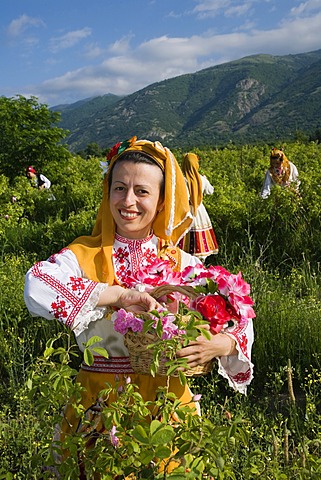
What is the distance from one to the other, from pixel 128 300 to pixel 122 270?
0.95ft

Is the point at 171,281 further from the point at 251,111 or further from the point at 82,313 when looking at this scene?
the point at 251,111

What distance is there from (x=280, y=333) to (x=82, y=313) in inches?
88.4

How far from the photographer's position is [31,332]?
3.72 m

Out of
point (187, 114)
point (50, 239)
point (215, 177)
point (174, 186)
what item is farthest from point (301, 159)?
Result: point (187, 114)

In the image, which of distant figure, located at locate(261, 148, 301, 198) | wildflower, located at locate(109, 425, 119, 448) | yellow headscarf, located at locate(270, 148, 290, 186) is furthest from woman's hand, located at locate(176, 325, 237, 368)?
yellow headscarf, located at locate(270, 148, 290, 186)

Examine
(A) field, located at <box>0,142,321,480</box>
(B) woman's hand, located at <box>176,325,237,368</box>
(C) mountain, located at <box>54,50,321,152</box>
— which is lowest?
(A) field, located at <box>0,142,321,480</box>

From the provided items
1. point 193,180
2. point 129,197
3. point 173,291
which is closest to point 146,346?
point 173,291

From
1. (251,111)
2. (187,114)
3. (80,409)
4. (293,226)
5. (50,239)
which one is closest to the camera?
(80,409)

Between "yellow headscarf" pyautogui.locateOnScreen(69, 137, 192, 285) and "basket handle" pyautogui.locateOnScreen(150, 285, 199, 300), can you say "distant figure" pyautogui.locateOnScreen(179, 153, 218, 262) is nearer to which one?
"yellow headscarf" pyautogui.locateOnScreen(69, 137, 192, 285)

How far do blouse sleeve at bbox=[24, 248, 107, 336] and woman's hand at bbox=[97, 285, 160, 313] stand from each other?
2cm

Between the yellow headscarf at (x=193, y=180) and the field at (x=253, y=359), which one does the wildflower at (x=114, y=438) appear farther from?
the yellow headscarf at (x=193, y=180)

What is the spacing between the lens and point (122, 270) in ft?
5.81

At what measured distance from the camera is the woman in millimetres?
1515

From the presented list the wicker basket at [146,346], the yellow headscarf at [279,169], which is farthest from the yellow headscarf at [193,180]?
the wicker basket at [146,346]
